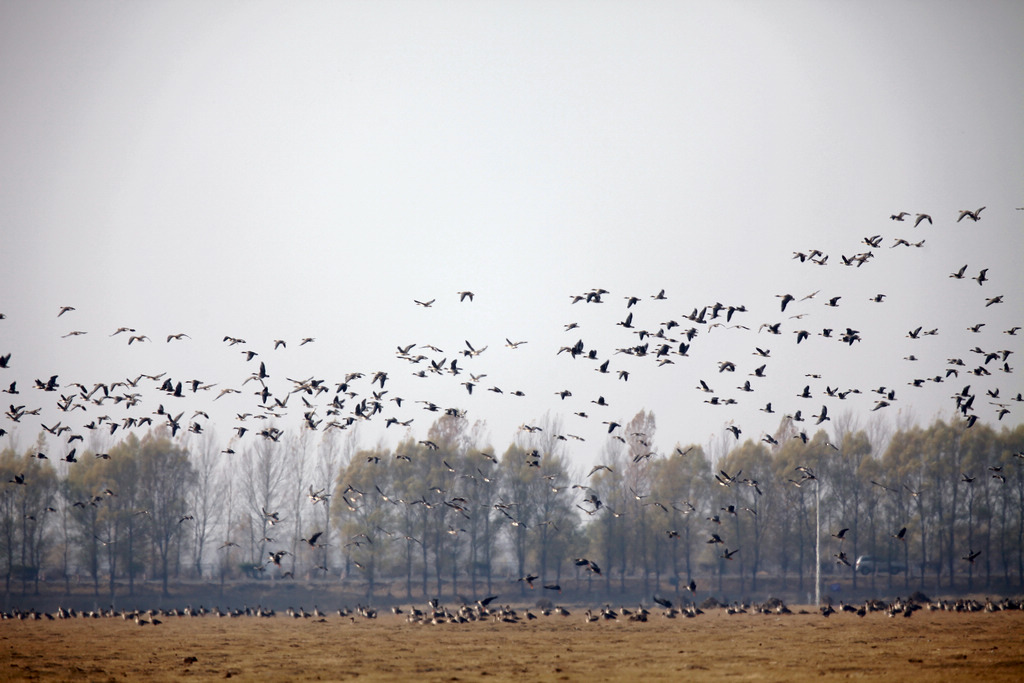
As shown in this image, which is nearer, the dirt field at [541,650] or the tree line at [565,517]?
the dirt field at [541,650]

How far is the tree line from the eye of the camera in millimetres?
84750

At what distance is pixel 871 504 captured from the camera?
89.9 m

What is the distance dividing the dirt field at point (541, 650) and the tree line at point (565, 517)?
1071 inches

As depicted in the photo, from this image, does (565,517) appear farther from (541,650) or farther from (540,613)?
(541,650)

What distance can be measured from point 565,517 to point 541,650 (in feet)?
154

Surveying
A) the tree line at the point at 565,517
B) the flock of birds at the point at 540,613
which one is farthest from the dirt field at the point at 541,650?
the tree line at the point at 565,517

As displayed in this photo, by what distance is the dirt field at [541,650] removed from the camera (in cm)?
3494

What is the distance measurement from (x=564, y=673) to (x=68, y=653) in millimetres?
22370

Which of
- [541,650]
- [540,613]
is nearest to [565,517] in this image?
[540,613]

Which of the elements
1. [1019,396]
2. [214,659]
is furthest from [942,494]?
[214,659]

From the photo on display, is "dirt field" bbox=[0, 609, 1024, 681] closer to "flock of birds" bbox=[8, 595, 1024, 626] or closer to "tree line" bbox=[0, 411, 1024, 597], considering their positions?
"flock of birds" bbox=[8, 595, 1024, 626]

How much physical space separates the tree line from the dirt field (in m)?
27.2

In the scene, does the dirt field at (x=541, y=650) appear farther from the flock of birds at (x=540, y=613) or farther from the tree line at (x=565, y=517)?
the tree line at (x=565, y=517)

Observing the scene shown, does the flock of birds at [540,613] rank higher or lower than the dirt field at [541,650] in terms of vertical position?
lower
